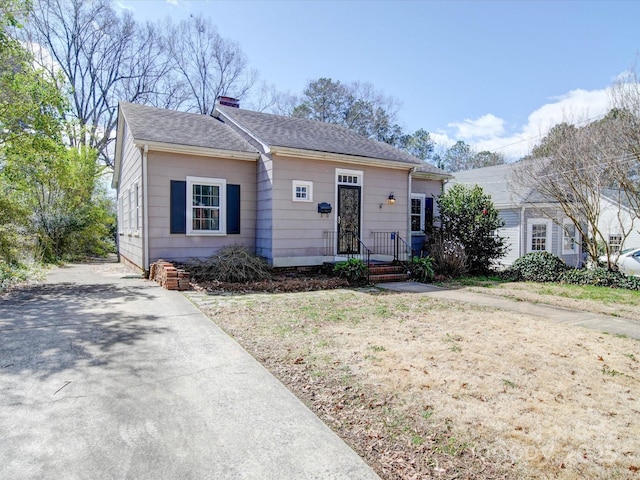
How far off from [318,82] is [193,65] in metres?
9.27

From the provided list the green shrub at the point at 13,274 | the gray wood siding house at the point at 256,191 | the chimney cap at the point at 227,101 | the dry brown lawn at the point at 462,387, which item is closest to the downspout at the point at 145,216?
the gray wood siding house at the point at 256,191

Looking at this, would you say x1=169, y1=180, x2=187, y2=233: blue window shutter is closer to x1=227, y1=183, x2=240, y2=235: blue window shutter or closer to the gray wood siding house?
the gray wood siding house

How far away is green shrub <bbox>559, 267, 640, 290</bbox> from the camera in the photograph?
9797 millimetres

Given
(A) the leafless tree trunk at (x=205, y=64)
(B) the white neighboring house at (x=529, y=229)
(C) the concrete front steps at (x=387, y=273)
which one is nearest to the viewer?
(C) the concrete front steps at (x=387, y=273)

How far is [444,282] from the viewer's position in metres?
10.5

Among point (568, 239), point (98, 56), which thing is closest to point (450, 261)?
point (568, 239)

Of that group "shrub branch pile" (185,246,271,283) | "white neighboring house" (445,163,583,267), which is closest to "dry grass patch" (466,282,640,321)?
"shrub branch pile" (185,246,271,283)

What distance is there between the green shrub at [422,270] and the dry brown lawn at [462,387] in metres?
4.34

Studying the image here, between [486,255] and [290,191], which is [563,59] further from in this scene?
[290,191]

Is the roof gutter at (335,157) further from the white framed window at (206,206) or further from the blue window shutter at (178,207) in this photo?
the blue window shutter at (178,207)

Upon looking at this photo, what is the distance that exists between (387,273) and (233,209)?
4.66m

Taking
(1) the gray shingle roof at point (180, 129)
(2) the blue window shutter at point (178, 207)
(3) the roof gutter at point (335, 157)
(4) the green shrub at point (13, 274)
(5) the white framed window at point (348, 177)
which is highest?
(1) the gray shingle roof at point (180, 129)

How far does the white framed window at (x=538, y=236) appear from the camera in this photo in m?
15.8

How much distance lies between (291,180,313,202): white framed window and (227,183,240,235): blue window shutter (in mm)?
1685
